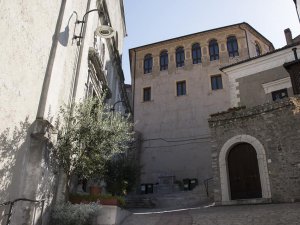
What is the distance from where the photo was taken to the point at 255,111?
13.8 m

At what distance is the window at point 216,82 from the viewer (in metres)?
25.9

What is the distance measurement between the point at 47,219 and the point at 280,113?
391 inches

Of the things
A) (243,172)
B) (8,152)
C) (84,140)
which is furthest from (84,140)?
(243,172)

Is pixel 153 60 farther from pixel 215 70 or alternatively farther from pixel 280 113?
pixel 280 113

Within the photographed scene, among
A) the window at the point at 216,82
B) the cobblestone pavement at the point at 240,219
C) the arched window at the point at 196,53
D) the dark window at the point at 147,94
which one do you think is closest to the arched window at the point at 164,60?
the dark window at the point at 147,94

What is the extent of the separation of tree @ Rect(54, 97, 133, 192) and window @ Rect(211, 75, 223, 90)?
1786 cm

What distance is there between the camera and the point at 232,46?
87.8 ft

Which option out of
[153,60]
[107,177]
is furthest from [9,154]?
[153,60]

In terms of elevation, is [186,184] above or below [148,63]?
below

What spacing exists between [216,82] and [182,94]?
3023mm

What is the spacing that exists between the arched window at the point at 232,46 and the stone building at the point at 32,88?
17660mm

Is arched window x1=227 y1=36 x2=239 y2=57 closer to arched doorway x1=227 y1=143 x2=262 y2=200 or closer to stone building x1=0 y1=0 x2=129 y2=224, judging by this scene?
arched doorway x1=227 y1=143 x2=262 y2=200

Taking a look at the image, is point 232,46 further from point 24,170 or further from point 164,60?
point 24,170

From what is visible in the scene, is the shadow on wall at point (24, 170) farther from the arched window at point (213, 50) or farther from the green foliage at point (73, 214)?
the arched window at point (213, 50)
